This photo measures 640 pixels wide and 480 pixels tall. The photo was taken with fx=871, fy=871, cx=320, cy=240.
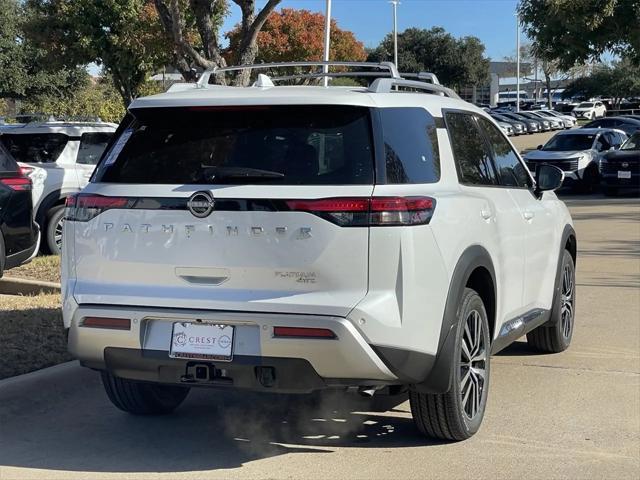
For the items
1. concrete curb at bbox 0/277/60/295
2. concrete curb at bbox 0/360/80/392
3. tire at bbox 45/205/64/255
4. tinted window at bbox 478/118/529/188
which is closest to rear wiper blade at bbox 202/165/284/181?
tinted window at bbox 478/118/529/188

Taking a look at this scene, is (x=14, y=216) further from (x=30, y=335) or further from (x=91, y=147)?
(x=91, y=147)

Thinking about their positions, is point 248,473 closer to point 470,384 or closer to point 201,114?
point 470,384

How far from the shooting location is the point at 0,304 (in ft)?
26.4

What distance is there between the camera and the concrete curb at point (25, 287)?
9017 mm

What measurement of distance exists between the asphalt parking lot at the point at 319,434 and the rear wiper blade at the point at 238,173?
1.56 metres

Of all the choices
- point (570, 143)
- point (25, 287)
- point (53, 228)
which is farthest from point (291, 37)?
point (25, 287)

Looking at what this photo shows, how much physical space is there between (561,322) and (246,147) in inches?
142

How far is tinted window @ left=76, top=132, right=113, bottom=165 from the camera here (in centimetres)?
1200

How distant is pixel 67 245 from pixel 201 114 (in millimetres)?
998

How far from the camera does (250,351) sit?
4.20 meters

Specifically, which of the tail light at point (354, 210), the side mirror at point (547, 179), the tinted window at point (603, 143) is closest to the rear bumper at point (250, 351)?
the tail light at point (354, 210)

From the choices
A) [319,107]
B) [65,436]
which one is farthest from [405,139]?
[65,436]

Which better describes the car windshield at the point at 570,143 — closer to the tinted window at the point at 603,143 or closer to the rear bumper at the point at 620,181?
the tinted window at the point at 603,143

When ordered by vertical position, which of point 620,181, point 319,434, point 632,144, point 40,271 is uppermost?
point 632,144
